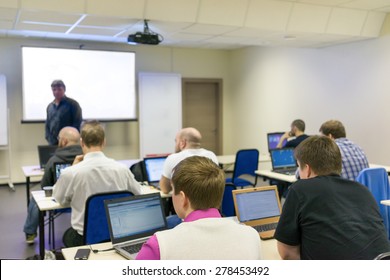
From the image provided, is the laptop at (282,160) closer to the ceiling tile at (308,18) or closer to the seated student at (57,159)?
the ceiling tile at (308,18)

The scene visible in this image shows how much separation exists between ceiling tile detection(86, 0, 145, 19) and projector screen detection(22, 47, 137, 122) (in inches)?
129

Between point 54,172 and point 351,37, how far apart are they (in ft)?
14.3

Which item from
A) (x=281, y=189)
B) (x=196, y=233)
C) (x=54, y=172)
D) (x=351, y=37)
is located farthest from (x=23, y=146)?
(x=196, y=233)

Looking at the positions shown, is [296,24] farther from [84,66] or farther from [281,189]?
[84,66]

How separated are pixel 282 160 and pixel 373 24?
233cm

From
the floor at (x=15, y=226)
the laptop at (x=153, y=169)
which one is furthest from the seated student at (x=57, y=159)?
the laptop at (x=153, y=169)

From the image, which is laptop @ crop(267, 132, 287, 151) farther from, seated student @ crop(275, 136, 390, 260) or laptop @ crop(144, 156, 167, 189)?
seated student @ crop(275, 136, 390, 260)

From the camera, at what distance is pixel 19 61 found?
7359mm

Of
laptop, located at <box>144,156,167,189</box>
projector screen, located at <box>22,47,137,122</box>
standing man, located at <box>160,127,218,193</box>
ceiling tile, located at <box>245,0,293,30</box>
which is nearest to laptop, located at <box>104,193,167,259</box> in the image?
standing man, located at <box>160,127,218,193</box>

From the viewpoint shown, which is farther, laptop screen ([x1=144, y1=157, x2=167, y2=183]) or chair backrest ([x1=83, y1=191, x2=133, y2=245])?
laptop screen ([x1=144, y1=157, x2=167, y2=183])

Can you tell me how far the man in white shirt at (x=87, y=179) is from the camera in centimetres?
292

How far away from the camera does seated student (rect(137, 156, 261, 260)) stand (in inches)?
53.8

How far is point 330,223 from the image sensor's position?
177 centimetres

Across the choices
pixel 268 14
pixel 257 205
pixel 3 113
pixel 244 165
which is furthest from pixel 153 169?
pixel 3 113
